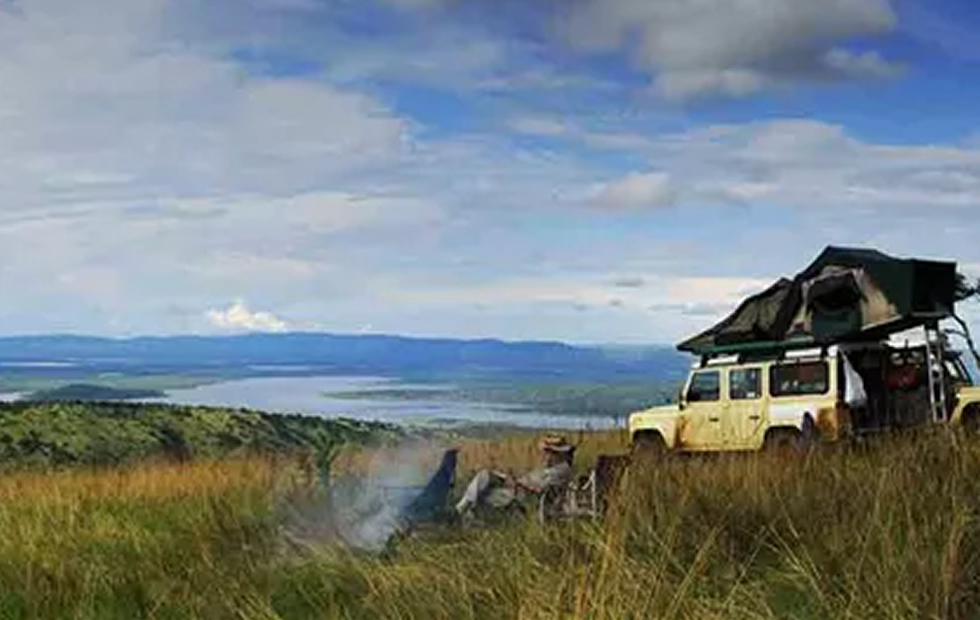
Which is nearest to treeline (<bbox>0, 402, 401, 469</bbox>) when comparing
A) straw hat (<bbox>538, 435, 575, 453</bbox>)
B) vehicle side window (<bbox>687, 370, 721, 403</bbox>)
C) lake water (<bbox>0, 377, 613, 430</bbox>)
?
lake water (<bbox>0, 377, 613, 430</bbox>)

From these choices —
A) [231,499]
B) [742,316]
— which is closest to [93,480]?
[231,499]

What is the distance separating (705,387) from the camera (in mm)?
17719

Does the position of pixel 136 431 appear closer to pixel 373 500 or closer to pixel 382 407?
pixel 382 407

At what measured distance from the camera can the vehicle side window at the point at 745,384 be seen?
16953 mm

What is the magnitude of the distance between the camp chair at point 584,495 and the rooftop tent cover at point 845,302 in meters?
5.77

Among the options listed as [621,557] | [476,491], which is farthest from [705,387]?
[621,557]

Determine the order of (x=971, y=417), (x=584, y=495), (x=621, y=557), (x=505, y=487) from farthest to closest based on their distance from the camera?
(x=971, y=417) → (x=505, y=487) → (x=584, y=495) → (x=621, y=557)

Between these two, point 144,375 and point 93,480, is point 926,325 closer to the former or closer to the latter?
point 93,480

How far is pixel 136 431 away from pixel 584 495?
18566 millimetres

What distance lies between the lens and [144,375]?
223 feet

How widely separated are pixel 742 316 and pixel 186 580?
10.9 m

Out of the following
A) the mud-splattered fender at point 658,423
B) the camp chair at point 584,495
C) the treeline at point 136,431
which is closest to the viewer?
the camp chair at point 584,495

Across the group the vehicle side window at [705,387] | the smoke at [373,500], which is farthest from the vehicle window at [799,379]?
the smoke at [373,500]

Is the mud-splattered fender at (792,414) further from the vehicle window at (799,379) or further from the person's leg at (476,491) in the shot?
the person's leg at (476,491)
